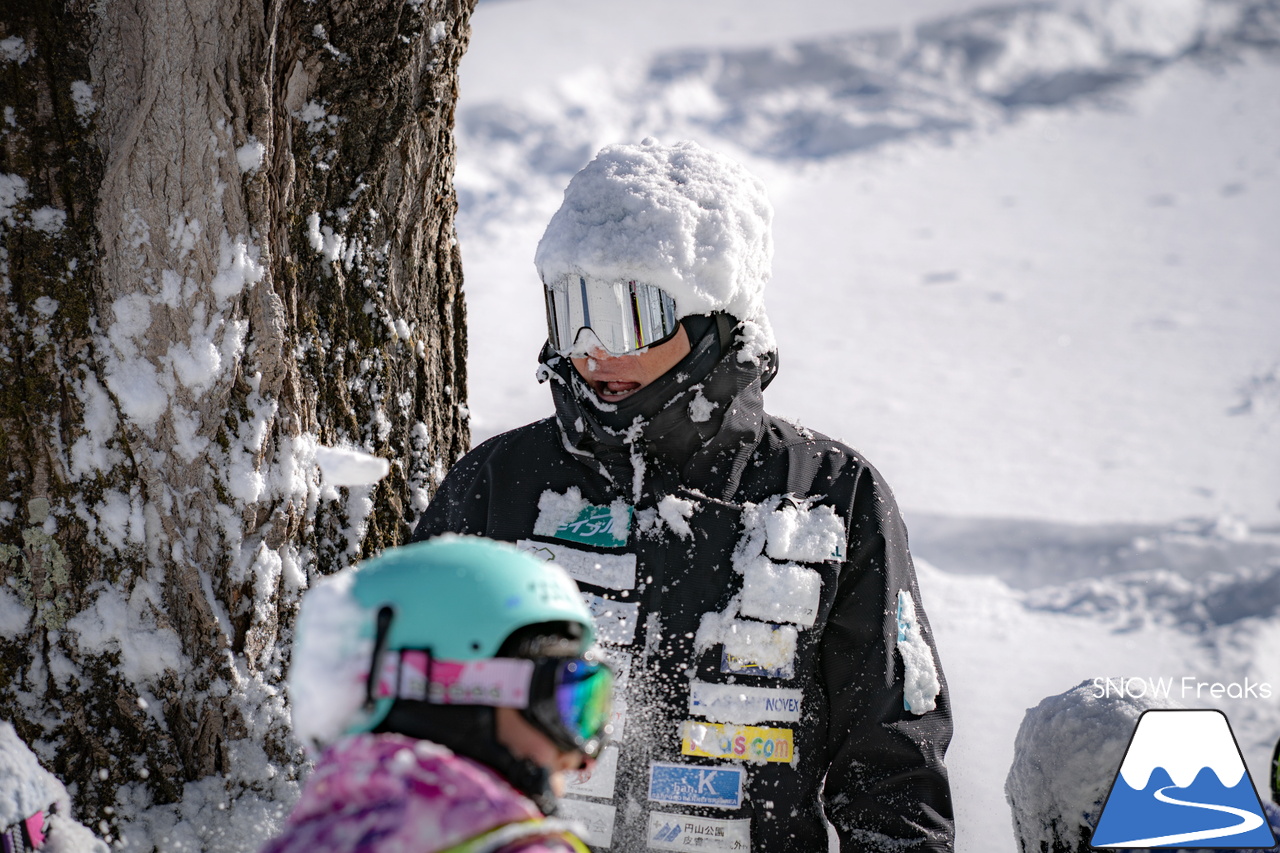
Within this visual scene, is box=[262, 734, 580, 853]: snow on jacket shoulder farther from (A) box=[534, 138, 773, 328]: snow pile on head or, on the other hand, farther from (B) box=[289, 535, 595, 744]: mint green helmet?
(A) box=[534, 138, 773, 328]: snow pile on head

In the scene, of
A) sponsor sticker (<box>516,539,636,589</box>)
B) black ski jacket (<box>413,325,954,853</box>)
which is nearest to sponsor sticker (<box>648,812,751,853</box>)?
black ski jacket (<box>413,325,954,853</box>)

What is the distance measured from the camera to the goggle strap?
1206mm

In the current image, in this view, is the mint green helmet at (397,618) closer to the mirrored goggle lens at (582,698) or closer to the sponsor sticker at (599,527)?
the mirrored goggle lens at (582,698)

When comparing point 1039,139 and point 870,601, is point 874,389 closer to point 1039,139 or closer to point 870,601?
point 870,601

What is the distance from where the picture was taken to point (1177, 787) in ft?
6.59

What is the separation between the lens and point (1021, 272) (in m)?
14.1

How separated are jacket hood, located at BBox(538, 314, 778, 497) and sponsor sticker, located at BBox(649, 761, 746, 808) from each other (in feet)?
1.95

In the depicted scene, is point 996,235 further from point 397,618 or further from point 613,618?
point 397,618

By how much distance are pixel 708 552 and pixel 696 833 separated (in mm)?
578

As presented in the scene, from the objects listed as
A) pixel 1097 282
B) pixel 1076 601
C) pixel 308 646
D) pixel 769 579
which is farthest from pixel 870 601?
pixel 1097 282

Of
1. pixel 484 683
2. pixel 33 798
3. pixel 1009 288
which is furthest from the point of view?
pixel 1009 288

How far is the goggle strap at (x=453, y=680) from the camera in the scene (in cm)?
121

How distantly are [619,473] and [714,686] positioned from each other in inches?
19.6

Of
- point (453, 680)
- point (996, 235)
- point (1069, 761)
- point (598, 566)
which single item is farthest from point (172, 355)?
point (996, 235)
